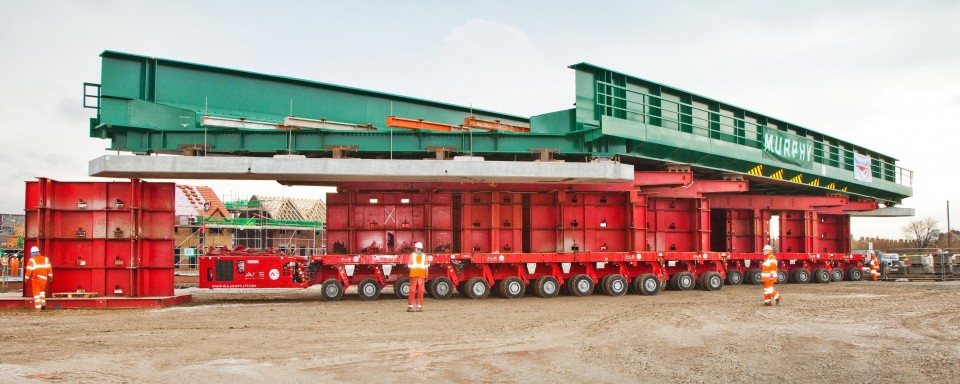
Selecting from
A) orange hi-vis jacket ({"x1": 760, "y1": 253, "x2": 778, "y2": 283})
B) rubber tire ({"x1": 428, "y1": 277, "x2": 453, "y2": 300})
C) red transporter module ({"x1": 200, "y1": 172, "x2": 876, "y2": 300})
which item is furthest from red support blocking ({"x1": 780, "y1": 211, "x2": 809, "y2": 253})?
rubber tire ({"x1": 428, "y1": 277, "x2": 453, "y2": 300})

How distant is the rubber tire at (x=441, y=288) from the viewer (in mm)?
18922

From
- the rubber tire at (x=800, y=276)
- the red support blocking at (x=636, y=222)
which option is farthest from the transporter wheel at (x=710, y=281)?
the rubber tire at (x=800, y=276)

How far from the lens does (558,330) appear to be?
1150cm

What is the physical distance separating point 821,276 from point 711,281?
8.36 metres

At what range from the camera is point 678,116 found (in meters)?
21.3

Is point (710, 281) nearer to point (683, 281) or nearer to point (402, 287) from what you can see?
point (683, 281)

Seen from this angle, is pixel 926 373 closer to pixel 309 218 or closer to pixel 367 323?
pixel 367 323

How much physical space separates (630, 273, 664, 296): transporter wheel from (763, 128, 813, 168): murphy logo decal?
651 cm

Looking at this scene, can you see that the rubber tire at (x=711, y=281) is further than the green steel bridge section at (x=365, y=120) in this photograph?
Yes

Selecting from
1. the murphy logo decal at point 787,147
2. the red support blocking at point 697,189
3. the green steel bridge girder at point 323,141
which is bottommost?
the red support blocking at point 697,189

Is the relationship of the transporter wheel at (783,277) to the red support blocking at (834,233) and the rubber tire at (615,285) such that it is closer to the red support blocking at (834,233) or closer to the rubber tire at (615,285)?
the red support blocking at (834,233)

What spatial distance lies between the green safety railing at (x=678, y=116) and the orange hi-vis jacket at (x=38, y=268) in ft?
44.3

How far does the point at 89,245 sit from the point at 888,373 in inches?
642

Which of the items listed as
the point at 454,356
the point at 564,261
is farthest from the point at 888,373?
the point at 564,261
